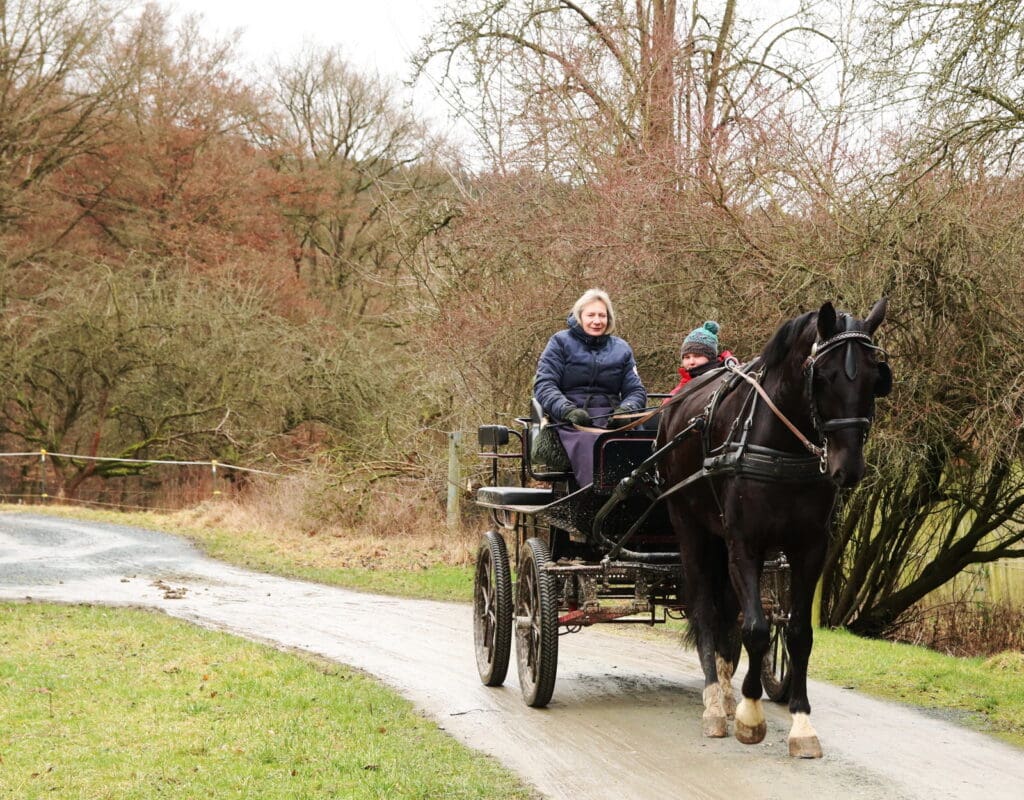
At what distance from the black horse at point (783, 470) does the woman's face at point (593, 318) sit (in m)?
1.32

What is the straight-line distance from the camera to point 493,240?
14.3m

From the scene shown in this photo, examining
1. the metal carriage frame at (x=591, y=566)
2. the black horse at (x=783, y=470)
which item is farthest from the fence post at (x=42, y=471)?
the black horse at (x=783, y=470)

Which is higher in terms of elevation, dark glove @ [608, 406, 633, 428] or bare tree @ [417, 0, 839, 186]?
bare tree @ [417, 0, 839, 186]

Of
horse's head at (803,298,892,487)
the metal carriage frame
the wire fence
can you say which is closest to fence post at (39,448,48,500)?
the wire fence

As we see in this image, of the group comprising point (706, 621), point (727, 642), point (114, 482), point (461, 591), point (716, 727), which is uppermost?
point (114, 482)

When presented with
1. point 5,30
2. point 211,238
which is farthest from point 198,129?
point 5,30

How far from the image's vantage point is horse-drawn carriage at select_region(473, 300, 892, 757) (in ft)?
18.2

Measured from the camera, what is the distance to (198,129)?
98.0ft

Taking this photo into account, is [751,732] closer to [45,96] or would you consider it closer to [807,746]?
[807,746]

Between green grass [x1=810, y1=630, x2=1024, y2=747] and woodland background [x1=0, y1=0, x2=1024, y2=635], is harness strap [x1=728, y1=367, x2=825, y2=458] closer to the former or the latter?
green grass [x1=810, y1=630, x2=1024, y2=747]

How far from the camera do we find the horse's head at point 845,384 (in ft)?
17.5

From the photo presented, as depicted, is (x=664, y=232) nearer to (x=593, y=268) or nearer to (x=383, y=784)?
(x=593, y=268)

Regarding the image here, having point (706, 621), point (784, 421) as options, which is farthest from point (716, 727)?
point (784, 421)

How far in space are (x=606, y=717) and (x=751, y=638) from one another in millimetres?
1551
